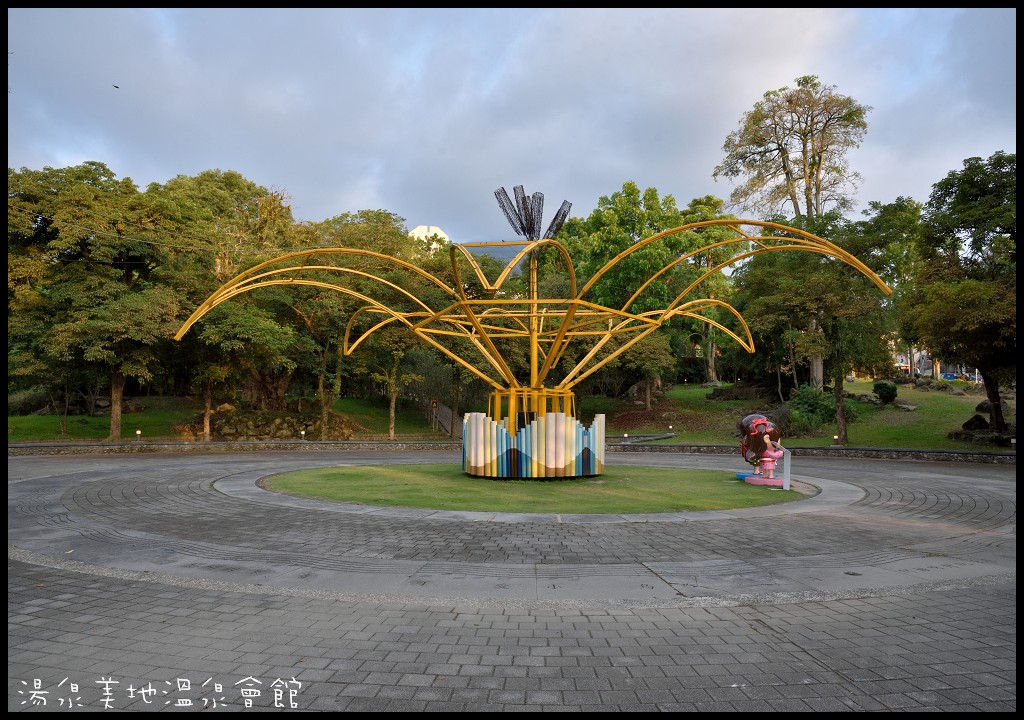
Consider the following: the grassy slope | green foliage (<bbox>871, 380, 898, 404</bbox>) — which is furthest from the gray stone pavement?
green foliage (<bbox>871, 380, 898, 404</bbox>)

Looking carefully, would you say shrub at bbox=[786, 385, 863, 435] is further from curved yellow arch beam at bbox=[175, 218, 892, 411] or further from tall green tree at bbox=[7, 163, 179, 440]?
tall green tree at bbox=[7, 163, 179, 440]

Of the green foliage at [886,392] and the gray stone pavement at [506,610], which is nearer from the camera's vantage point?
the gray stone pavement at [506,610]

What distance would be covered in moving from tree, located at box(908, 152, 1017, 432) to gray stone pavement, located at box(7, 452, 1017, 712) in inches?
446

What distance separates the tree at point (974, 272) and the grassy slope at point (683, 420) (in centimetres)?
550

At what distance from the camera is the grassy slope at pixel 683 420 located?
96.2ft

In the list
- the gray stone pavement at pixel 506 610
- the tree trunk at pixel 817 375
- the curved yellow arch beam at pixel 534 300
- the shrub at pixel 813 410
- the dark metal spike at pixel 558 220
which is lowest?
the gray stone pavement at pixel 506 610

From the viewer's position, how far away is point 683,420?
121ft

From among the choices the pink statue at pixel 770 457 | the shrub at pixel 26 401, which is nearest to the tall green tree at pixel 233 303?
the shrub at pixel 26 401

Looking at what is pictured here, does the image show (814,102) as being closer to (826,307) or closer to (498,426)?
(826,307)

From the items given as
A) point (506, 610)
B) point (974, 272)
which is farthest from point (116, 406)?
point (974, 272)

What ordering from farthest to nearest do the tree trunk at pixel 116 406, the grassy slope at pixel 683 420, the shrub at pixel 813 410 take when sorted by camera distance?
the shrub at pixel 813 410, the grassy slope at pixel 683 420, the tree trunk at pixel 116 406

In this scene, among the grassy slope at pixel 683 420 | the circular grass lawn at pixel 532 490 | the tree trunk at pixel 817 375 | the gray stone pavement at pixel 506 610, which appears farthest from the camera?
the tree trunk at pixel 817 375

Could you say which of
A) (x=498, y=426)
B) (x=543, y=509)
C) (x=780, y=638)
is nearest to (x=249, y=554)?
(x=543, y=509)

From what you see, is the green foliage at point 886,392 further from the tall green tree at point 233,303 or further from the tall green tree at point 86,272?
the tall green tree at point 86,272
